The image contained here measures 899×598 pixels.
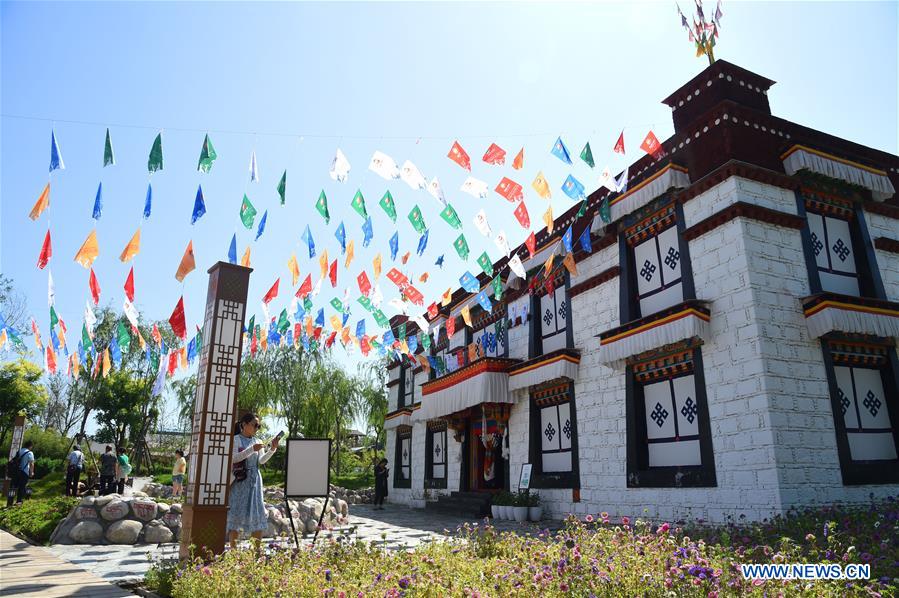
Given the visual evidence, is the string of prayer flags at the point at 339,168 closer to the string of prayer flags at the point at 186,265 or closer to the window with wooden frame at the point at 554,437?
the string of prayer flags at the point at 186,265

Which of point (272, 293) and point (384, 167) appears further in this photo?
point (272, 293)

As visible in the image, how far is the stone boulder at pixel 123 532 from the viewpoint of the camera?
32.7ft

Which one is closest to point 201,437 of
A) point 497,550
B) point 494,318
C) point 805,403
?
point 497,550

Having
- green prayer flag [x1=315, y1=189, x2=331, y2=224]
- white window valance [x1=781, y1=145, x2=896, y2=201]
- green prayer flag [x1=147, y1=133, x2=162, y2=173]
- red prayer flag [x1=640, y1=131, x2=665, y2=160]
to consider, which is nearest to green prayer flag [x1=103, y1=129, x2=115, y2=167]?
green prayer flag [x1=147, y1=133, x2=162, y2=173]

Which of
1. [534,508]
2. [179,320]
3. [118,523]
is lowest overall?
[534,508]

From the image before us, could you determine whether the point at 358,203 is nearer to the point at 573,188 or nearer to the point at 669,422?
the point at 573,188

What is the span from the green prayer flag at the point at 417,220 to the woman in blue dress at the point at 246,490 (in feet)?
21.4

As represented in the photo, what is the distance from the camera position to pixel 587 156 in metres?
11.2

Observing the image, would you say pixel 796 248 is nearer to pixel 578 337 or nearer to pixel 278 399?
pixel 578 337

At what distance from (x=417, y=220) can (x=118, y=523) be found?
8.42 m

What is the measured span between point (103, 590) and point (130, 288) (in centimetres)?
755

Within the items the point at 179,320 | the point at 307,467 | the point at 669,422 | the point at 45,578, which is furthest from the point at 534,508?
the point at 45,578

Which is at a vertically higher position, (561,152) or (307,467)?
(561,152)

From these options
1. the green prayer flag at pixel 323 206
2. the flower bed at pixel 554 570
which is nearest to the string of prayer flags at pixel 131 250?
the green prayer flag at pixel 323 206
